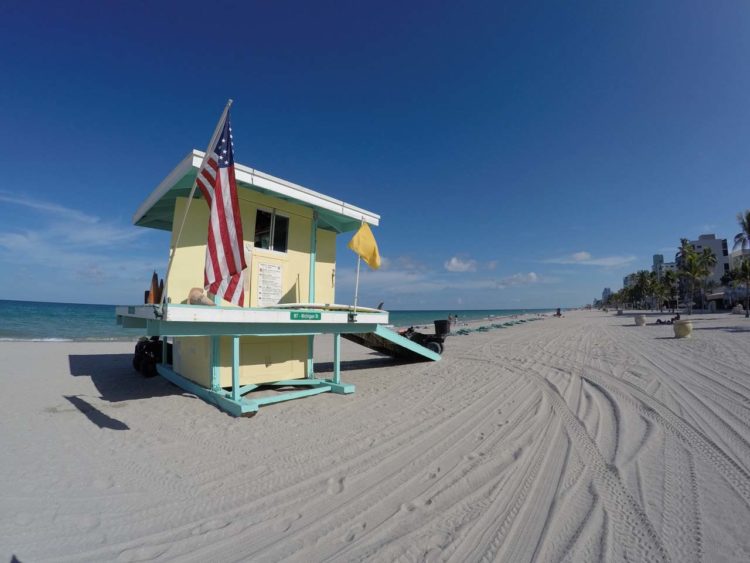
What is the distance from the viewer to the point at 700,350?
1301 cm

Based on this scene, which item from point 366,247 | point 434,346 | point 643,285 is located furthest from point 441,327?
point 643,285

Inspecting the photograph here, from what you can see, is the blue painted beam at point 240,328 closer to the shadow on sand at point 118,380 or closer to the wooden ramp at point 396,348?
the shadow on sand at point 118,380

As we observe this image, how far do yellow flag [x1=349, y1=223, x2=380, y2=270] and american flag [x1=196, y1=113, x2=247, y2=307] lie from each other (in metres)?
2.76

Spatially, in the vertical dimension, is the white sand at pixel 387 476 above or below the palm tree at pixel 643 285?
below

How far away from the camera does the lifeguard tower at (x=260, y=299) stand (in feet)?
20.2

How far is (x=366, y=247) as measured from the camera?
7559 mm

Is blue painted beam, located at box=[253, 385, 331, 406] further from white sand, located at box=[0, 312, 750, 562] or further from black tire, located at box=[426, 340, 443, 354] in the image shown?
black tire, located at box=[426, 340, 443, 354]

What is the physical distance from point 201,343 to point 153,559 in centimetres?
550

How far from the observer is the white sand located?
2725 millimetres

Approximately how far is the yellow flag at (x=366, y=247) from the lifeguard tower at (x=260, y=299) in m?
1.16

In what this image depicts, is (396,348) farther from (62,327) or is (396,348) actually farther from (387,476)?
(62,327)

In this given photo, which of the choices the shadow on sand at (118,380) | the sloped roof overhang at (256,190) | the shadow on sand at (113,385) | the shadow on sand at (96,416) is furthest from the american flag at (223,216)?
the shadow on sand at (118,380)

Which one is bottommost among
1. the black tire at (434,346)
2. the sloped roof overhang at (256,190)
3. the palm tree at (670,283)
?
the black tire at (434,346)

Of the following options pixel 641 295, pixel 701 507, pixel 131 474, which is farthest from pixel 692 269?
pixel 131 474
